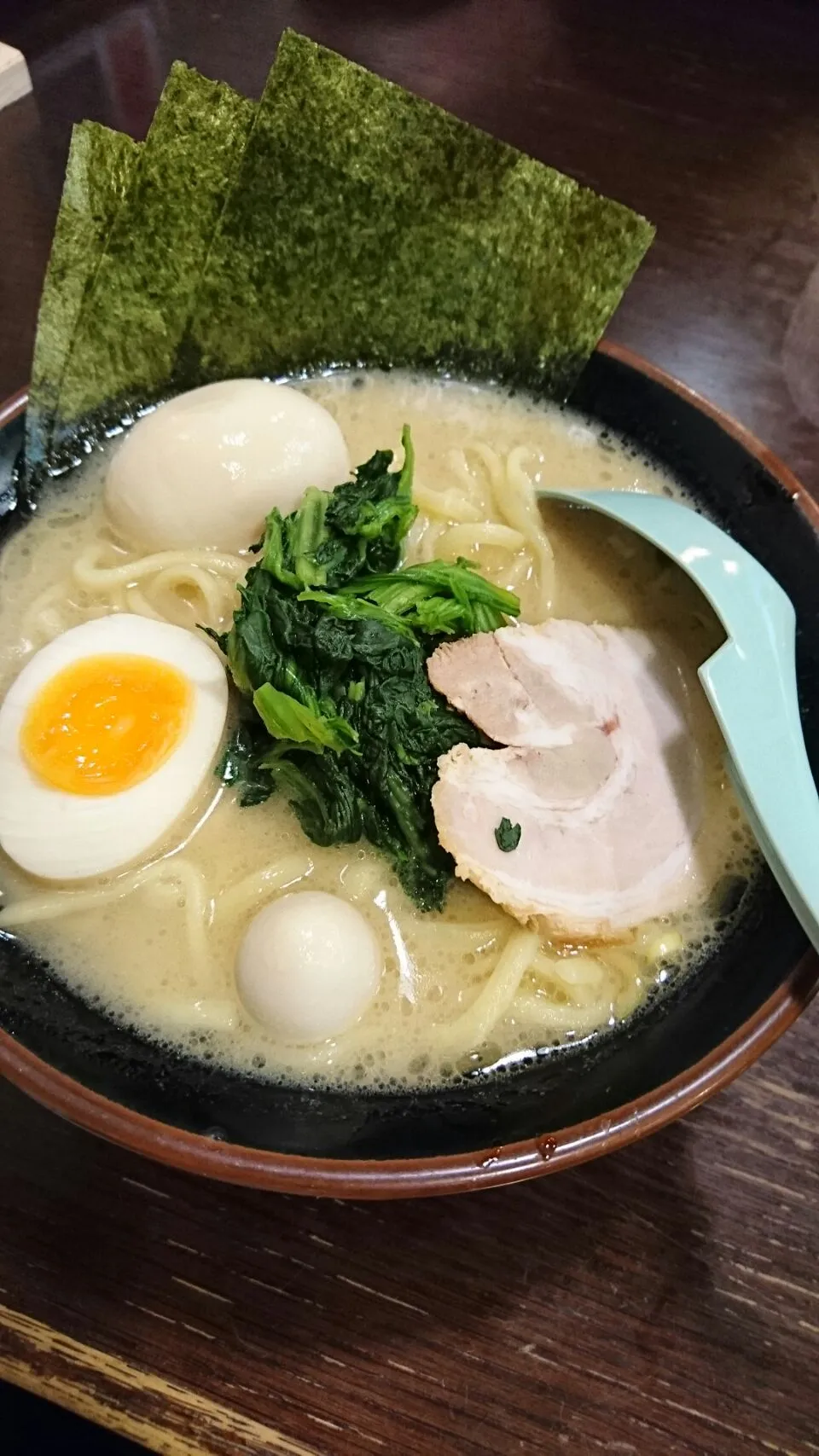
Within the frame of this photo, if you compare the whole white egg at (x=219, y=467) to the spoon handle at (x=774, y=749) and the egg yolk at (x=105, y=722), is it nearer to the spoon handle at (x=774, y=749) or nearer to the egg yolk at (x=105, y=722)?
the egg yolk at (x=105, y=722)

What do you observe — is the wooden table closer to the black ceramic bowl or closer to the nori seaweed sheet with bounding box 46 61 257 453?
the black ceramic bowl

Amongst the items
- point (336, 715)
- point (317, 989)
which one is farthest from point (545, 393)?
point (317, 989)

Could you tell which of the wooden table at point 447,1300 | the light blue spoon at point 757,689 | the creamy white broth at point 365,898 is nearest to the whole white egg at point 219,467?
the creamy white broth at point 365,898

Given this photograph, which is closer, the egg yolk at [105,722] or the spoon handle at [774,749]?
the spoon handle at [774,749]

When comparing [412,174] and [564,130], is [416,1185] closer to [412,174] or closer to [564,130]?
[412,174]

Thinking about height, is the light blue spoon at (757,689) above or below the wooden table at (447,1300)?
above

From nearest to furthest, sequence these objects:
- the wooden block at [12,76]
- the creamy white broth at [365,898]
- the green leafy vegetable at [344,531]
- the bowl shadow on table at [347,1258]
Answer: the bowl shadow on table at [347,1258], the creamy white broth at [365,898], the green leafy vegetable at [344,531], the wooden block at [12,76]

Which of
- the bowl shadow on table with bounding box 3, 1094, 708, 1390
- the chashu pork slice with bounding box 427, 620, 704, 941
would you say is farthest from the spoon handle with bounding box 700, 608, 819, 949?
the bowl shadow on table with bounding box 3, 1094, 708, 1390
